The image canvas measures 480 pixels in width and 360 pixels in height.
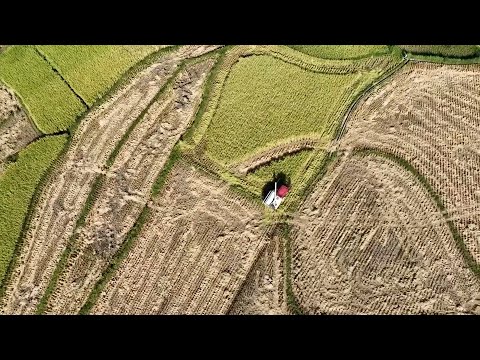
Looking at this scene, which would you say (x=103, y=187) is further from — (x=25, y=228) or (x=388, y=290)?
(x=388, y=290)

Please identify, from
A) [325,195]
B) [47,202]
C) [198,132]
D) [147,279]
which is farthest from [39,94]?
[325,195]

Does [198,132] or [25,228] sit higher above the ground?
[198,132]

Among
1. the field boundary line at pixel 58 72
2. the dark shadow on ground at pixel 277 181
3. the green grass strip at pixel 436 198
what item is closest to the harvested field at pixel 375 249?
the green grass strip at pixel 436 198

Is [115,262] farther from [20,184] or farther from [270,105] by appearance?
[270,105]

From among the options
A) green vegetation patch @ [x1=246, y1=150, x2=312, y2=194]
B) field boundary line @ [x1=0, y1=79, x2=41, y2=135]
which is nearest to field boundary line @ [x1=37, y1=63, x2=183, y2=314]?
field boundary line @ [x1=0, y1=79, x2=41, y2=135]

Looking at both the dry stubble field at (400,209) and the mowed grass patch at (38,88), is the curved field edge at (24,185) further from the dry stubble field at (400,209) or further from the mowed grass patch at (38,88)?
the dry stubble field at (400,209)

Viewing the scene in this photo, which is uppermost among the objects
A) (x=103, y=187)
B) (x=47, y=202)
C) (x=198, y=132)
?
(x=198, y=132)

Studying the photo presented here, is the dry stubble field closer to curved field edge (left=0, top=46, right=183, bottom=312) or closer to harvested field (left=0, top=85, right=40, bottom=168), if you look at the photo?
curved field edge (left=0, top=46, right=183, bottom=312)

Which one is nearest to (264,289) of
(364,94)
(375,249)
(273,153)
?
(375,249)
